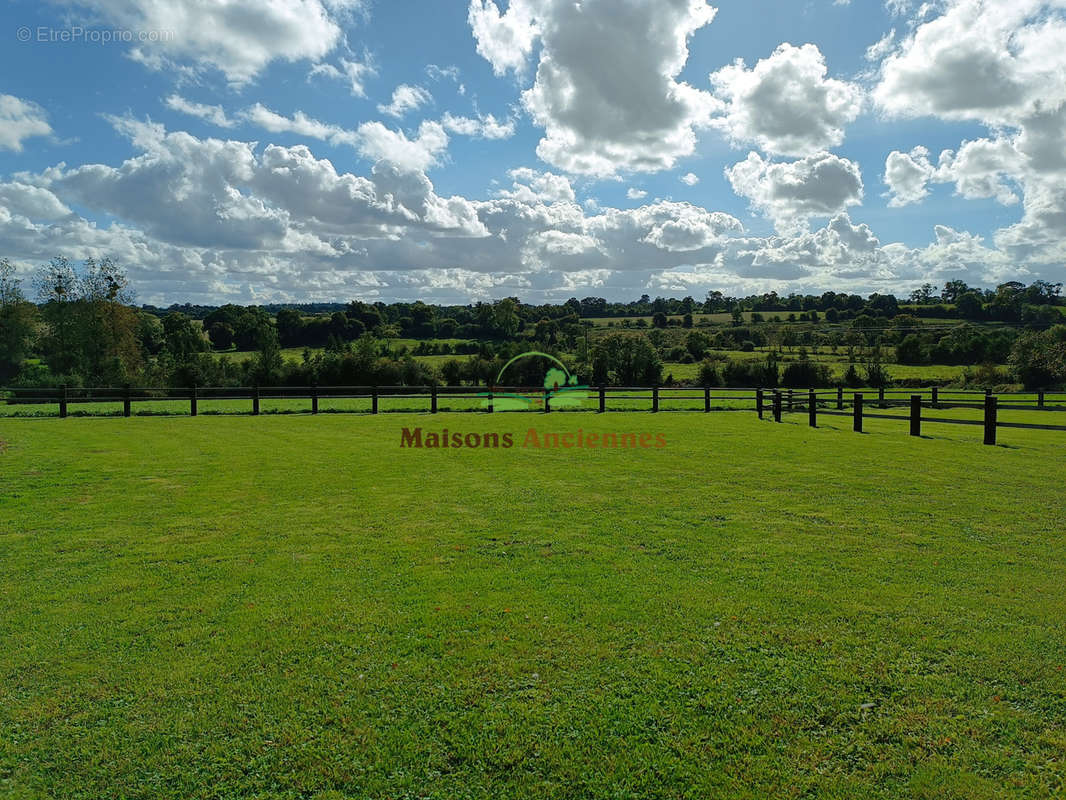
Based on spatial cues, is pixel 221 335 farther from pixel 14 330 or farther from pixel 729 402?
pixel 729 402

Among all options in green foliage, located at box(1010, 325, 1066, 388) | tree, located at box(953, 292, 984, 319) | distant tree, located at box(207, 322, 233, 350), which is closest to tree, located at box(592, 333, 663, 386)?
green foliage, located at box(1010, 325, 1066, 388)

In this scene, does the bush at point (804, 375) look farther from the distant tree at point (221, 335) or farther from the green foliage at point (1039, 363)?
the distant tree at point (221, 335)

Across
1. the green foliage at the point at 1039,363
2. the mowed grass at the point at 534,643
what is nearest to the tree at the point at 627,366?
the green foliage at the point at 1039,363

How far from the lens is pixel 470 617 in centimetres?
469

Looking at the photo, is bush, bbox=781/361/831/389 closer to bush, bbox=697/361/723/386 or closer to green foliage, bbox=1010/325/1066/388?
bush, bbox=697/361/723/386

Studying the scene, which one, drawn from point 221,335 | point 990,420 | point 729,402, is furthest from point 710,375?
point 221,335

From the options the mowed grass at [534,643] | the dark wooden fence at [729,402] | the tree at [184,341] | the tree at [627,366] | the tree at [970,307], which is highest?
the tree at [970,307]

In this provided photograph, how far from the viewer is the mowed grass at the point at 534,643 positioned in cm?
305

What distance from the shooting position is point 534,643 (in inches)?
167

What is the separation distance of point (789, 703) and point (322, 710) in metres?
2.73

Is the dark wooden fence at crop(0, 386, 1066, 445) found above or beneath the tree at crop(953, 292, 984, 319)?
beneath

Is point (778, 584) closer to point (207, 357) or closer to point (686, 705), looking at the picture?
point (686, 705)

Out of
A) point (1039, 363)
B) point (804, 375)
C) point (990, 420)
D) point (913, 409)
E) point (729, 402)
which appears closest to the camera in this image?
point (990, 420)

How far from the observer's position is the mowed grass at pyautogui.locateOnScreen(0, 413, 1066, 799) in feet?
10.00
